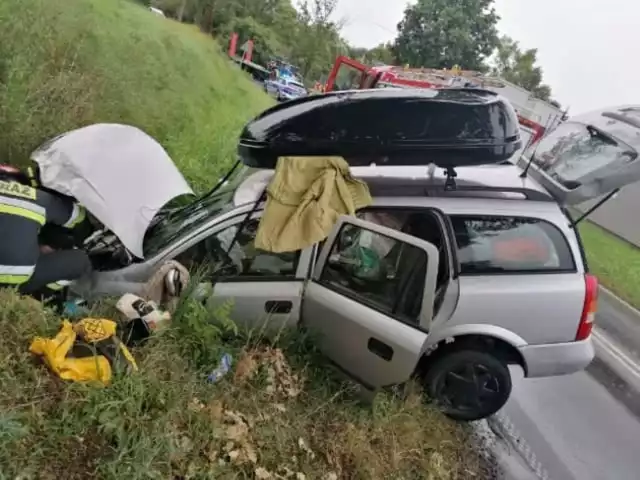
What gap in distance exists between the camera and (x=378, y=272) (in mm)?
4430

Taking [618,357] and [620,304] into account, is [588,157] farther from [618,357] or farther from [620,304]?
[620,304]

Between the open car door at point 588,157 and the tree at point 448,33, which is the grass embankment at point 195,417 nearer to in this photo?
the open car door at point 588,157

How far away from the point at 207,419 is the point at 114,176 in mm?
1965

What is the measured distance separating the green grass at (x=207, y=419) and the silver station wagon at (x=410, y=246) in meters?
0.27

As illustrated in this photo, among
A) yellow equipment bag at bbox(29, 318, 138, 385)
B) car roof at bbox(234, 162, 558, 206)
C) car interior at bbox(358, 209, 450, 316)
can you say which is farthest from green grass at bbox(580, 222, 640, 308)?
yellow equipment bag at bbox(29, 318, 138, 385)

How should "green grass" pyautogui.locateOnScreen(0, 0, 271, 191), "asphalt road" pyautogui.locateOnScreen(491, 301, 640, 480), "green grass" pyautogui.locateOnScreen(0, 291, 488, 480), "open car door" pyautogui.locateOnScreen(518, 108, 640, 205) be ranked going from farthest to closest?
"green grass" pyautogui.locateOnScreen(0, 0, 271, 191)
"asphalt road" pyautogui.locateOnScreen(491, 301, 640, 480)
"open car door" pyautogui.locateOnScreen(518, 108, 640, 205)
"green grass" pyautogui.locateOnScreen(0, 291, 488, 480)

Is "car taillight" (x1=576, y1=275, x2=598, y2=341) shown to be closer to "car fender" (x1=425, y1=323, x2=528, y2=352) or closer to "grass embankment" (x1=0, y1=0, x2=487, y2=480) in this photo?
"car fender" (x1=425, y1=323, x2=528, y2=352)

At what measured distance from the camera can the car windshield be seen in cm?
470

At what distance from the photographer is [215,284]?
4512mm

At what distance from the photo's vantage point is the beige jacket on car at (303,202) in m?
4.34

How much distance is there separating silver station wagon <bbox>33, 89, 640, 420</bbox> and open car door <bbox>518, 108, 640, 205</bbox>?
0.6 inches

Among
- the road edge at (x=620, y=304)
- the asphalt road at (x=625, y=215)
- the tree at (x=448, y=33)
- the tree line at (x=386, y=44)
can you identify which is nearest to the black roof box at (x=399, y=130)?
the road edge at (x=620, y=304)

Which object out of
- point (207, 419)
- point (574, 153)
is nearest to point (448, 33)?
point (574, 153)

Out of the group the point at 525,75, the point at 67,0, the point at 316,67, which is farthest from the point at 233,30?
the point at 525,75
